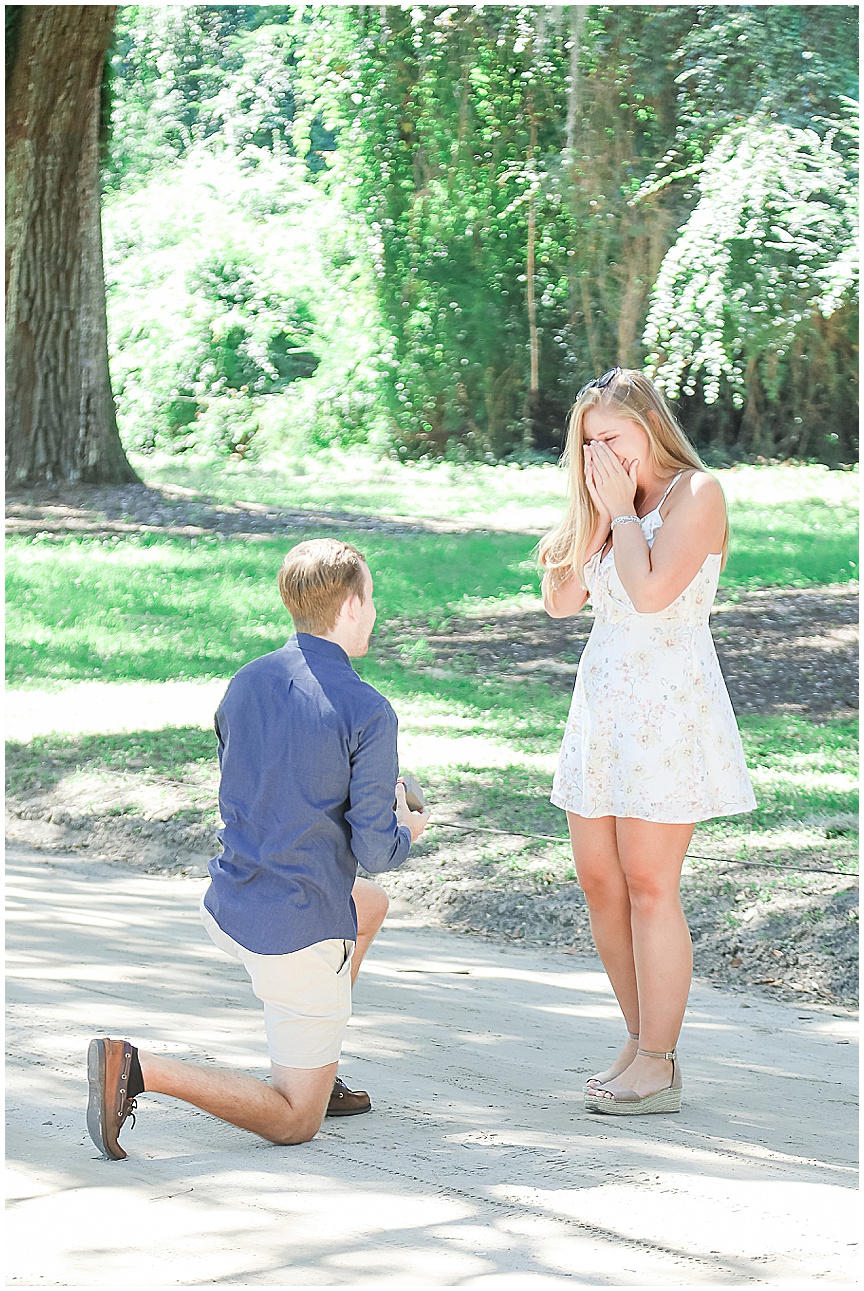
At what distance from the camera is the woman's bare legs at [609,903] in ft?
11.7

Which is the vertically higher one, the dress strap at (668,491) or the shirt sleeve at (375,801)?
the dress strap at (668,491)

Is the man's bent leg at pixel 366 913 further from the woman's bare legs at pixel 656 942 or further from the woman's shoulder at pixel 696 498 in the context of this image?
the woman's shoulder at pixel 696 498

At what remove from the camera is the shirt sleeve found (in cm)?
311

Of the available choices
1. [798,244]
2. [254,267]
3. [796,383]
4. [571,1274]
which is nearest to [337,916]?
[571,1274]

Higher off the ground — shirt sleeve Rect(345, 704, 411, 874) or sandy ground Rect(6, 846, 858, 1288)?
shirt sleeve Rect(345, 704, 411, 874)

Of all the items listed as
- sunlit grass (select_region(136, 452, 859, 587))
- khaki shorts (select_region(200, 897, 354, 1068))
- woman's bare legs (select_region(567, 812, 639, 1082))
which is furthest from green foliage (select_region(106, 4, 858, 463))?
khaki shorts (select_region(200, 897, 354, 1068))

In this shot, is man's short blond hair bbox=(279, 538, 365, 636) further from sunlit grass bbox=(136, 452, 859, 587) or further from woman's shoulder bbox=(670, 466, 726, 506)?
sunlit grass bbox=(136, 452, 859, 587)

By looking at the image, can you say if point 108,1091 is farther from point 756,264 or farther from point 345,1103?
point 756,264

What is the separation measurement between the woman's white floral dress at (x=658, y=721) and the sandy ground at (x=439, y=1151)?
2.40ft

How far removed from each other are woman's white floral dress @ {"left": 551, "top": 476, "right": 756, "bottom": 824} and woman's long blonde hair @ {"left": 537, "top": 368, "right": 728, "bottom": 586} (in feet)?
0.38

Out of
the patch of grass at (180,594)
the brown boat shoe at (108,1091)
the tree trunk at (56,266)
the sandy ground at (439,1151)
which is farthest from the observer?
the tree trunk at (56,266)

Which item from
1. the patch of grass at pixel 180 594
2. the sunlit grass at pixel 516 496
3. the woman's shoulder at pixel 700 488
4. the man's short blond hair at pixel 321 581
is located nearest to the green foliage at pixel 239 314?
the sunlit grass at pixel 516 496

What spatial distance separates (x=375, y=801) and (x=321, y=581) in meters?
0.48

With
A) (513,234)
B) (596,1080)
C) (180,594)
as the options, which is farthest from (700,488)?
(513,234)
